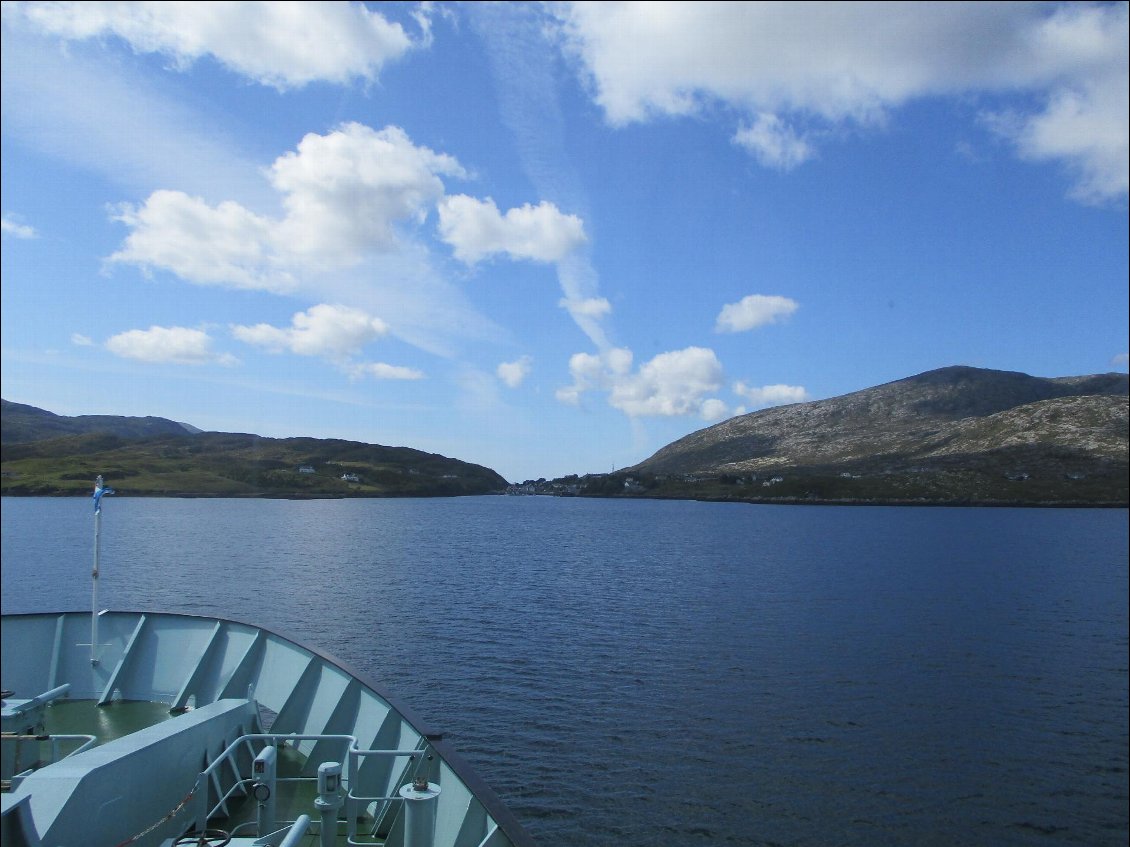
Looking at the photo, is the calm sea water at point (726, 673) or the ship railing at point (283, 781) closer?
the ship railing at point (283, 781)

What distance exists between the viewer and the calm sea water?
930 inches

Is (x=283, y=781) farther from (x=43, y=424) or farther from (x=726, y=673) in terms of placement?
(x=43, y=424)

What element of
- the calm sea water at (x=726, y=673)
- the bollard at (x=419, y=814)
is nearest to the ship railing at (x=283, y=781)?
the bollard at (x=419, y=814)

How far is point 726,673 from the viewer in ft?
124

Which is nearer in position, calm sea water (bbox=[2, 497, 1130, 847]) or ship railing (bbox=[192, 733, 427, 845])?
ship railing (bbox=[192, 733, 427, 845])

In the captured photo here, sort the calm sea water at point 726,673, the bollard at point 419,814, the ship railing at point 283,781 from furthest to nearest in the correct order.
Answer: the calm sea water at point 726,673 < the ship railing at point 283,781 < the bollard at point 419,814

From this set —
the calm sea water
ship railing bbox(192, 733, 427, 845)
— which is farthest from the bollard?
the calm sea water

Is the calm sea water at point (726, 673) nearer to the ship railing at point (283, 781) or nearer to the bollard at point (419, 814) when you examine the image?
the ship railing at point (283, 781)

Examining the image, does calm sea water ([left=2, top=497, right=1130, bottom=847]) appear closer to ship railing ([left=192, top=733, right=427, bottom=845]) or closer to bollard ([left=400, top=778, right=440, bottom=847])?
ship railing ([left=192, top=733, right=427, bottom=845])

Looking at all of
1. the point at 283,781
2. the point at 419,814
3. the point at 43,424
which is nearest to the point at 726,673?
the point at 283,781

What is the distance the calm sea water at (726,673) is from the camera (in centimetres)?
2362

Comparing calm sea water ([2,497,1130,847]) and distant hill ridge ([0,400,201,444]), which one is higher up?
distant hill ridge ([0,400,201,444])

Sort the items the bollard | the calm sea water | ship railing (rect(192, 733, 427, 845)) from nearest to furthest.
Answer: the bollard
ship railing (rect(192, 733, 427, 845))
the calm sea water

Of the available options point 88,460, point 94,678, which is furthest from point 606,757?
point 88,460
